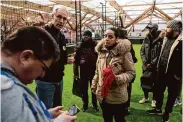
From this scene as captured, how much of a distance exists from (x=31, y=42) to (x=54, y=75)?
159 cm

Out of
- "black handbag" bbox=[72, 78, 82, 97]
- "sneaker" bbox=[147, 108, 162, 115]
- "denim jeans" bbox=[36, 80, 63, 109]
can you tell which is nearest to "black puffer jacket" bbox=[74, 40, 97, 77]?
"black handbag" bbox=[72, 78, 82, 97]

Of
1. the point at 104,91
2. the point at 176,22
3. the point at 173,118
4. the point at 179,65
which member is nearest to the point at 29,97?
the point at 104,91

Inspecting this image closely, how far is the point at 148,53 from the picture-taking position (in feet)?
13.3

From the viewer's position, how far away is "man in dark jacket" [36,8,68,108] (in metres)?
2.43

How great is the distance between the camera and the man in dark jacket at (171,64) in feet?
9.86

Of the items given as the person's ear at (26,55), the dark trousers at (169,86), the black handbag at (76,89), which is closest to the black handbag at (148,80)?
the dark trousers at (169,86)

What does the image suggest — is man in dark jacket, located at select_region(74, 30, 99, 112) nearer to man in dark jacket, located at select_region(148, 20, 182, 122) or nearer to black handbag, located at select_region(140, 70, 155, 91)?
black handbag, located at select_region(140, 70, 155, 91)

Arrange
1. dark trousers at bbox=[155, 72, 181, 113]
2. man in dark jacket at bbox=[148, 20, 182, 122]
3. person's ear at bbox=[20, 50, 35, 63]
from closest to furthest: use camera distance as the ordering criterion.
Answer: person's ear at bbox=[20, 50, 35, 63] → man in dark jacket at bbox=[148, 20, 182, 122] → dark trousers at bbox=[155, 72, 181, 113]

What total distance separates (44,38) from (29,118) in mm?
313

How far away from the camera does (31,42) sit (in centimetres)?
91

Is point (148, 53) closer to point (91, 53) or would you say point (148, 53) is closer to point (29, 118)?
point (91, 53)

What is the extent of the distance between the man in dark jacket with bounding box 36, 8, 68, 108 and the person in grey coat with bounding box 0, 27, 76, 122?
1.44 m

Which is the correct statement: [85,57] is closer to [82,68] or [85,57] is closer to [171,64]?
[82,68]

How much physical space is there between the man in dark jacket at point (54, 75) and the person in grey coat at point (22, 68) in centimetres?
144
